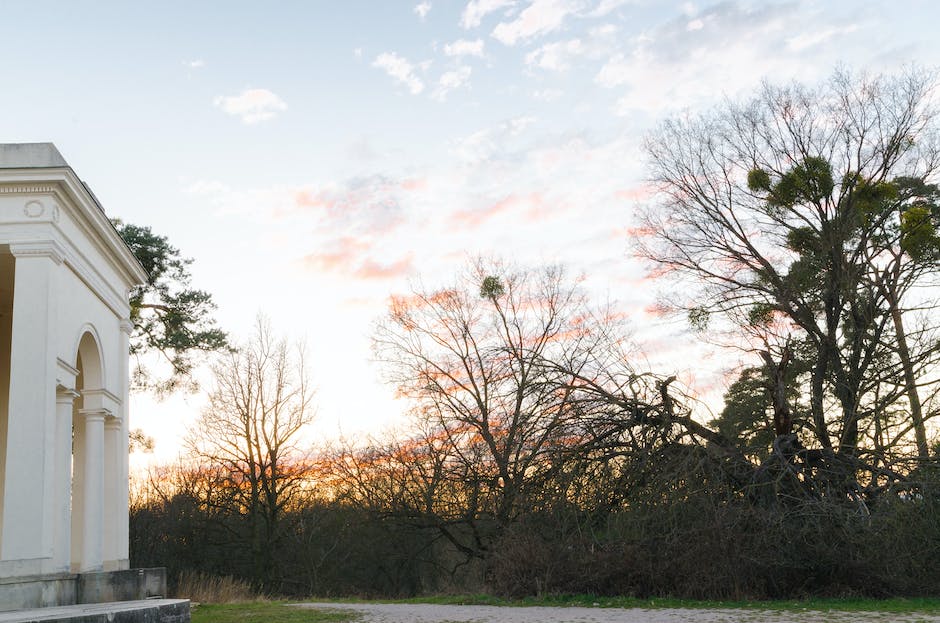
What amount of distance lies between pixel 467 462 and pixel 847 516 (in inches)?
441

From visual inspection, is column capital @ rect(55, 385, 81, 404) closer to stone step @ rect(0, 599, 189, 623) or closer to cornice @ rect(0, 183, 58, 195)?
cornice @ rect(0, 183, 58, 195)

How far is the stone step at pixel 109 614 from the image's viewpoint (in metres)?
8.02

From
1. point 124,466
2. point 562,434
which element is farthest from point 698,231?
point 124,466

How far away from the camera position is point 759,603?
12.8 meters

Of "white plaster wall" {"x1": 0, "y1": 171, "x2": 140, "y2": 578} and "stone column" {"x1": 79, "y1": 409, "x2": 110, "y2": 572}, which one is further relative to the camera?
"stone column" {"x1": 79, "y1": 409, "x2": 110, "y2": 572}

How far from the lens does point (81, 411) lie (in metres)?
13.9

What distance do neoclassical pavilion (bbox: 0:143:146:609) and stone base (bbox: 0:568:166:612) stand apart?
2cm

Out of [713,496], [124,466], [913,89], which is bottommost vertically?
[713,496]

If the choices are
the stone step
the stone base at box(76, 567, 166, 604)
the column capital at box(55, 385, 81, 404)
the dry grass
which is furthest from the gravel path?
the dry grass

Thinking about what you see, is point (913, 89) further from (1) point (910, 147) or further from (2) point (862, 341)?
(2) point (862, 341)

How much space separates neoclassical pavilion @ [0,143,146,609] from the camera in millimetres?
10250

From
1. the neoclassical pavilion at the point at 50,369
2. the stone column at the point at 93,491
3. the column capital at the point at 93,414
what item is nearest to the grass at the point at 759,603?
the stone column at the point at 93,491

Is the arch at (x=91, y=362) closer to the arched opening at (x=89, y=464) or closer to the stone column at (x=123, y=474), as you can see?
the arched opening at (x=89, y=464)

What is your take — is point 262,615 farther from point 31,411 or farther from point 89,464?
point 31,411
